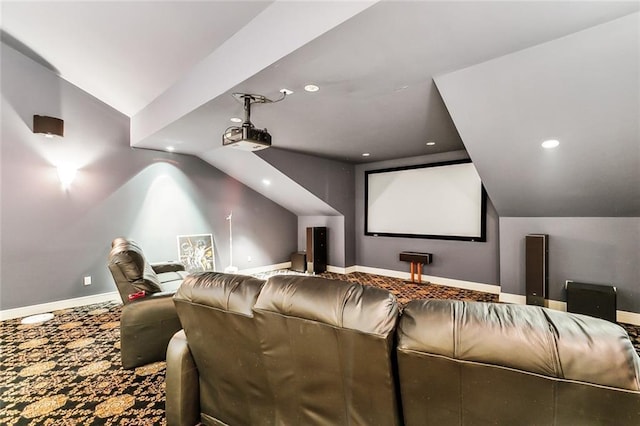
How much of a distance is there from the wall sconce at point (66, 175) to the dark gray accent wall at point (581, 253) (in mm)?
6789

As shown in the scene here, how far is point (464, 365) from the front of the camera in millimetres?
972

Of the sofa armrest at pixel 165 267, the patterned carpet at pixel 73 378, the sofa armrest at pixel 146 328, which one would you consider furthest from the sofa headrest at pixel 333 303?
the sofa armrest at pixel 165 267

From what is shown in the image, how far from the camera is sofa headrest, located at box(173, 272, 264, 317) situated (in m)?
1.46

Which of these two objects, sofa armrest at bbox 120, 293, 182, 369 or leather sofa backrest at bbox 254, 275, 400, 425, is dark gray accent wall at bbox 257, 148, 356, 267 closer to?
sofa armrest at bbox 120, 293, 182, 369

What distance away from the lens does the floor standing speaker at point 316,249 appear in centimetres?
672

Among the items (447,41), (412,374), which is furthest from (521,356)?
(447,41)

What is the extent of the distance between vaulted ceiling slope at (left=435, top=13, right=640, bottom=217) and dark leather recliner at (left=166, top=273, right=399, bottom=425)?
2.29 metres

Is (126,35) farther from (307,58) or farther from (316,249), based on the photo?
(316,249)

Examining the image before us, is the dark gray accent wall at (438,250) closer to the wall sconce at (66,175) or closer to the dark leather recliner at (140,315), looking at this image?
the dark leather recliner at (140,315)

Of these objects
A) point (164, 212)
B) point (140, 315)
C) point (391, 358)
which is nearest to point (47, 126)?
point (164, 212)

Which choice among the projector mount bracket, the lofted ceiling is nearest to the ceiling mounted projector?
the projector mount bracket

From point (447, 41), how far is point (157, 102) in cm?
389

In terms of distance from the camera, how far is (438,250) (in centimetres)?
580

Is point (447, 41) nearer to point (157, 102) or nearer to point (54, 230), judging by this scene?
point (157, 102)
